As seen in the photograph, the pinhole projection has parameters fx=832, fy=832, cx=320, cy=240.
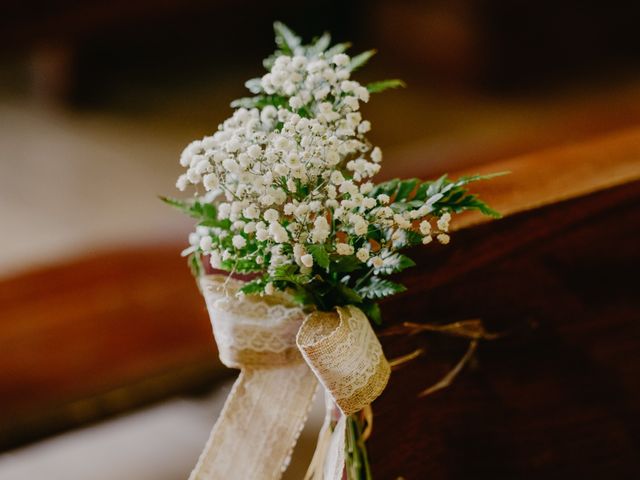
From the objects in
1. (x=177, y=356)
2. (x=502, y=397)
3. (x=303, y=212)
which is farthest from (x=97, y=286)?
(x=303, y=212)

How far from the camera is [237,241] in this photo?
878mm

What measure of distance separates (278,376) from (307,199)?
27 centimetres

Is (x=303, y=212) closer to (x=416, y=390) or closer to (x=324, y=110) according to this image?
(x=324, y=110)

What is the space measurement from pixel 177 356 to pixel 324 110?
2029 millimetres

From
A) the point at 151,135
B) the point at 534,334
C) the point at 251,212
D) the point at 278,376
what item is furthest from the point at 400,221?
the point at 151,135

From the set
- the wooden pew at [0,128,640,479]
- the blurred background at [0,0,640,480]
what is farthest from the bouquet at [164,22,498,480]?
the blurred background at [0,0,640,480]

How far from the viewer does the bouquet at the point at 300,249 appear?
34.6 inches

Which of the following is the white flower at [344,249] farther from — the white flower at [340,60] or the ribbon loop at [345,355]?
the white flower at [340,60]

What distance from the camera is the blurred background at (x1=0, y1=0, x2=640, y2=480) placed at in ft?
8.38

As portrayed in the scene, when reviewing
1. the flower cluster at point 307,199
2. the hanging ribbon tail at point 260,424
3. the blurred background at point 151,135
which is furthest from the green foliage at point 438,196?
the blurred background at point 151,135

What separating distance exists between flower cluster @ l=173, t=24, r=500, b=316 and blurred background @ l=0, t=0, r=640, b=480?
1.21 metres

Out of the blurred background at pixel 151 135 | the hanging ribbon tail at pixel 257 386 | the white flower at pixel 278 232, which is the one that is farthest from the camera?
the blurred background at pixel 151 135

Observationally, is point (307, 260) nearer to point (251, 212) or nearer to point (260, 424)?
point (251, 212)

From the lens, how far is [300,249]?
87 cm
